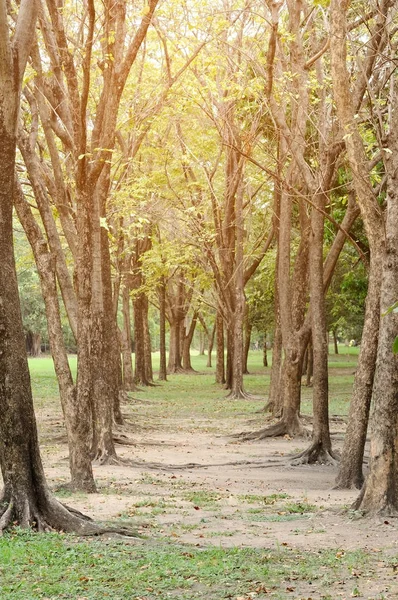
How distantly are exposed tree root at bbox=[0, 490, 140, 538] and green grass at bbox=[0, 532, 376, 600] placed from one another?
0.26 m

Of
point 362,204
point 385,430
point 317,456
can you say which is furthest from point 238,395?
point 385,430

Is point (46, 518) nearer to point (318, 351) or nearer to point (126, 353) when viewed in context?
point (318, 351)

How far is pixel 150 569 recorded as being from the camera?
719 centimetres

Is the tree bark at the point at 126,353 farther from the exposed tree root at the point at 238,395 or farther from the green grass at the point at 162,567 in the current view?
the green grass at the point at 162,567

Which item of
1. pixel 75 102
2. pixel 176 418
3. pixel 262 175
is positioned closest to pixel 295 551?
pixel 75 102

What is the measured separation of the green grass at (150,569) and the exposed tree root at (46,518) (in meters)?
0.26

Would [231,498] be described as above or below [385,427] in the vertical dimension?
below

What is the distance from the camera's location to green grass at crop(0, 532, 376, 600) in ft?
21.6

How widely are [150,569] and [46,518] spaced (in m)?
1.87

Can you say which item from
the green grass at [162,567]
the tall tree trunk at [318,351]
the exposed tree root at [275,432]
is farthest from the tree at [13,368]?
the exposed tree root at [275,432]

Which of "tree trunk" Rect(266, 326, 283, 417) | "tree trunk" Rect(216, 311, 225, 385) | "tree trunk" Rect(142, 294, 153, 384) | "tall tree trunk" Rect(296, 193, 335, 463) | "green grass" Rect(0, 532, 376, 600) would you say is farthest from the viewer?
"tree trunk" Rect(216, 311, 225, 385)

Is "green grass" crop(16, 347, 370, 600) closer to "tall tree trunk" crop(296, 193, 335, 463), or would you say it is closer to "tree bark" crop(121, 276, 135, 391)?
"tall tree trunk" crop(296, 193, 335, 463)

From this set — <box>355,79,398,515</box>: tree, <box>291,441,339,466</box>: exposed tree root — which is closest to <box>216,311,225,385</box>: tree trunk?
<box>291,441,339,466</box>: exposed tree root

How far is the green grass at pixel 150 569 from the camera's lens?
21.6 feet
